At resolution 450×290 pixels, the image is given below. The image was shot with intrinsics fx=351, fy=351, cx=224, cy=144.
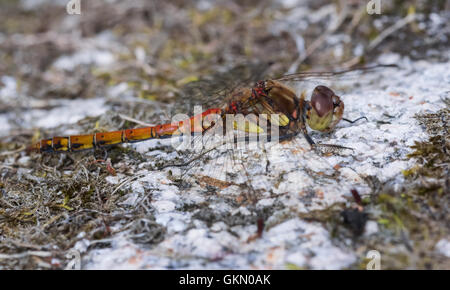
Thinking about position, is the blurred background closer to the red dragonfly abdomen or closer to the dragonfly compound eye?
the red dragonfly abdomen

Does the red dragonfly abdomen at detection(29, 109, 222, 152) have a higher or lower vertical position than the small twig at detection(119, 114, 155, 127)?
lower

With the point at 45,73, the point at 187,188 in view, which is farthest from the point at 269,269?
the point at 45,73

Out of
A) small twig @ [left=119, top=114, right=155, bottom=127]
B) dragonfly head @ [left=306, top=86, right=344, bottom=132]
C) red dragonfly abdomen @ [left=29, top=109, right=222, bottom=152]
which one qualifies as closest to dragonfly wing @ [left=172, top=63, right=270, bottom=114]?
red dragonfly abdomen @ [left=29, top=109, right=222, bottom=152]

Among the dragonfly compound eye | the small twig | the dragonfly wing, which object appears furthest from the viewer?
the small twig

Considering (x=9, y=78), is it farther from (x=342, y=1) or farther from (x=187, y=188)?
(x=342, y=1)

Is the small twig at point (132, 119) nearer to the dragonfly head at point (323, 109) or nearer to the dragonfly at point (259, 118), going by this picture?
the dragonfly at point (259, 118)

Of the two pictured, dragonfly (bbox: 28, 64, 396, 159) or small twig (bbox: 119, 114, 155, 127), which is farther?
small twig (bbox: 119, 114, 155, 127)

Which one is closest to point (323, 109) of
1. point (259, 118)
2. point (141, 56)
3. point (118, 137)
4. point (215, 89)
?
point (259, 118)

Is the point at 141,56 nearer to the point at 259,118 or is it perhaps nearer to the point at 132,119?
the point at 132,119
